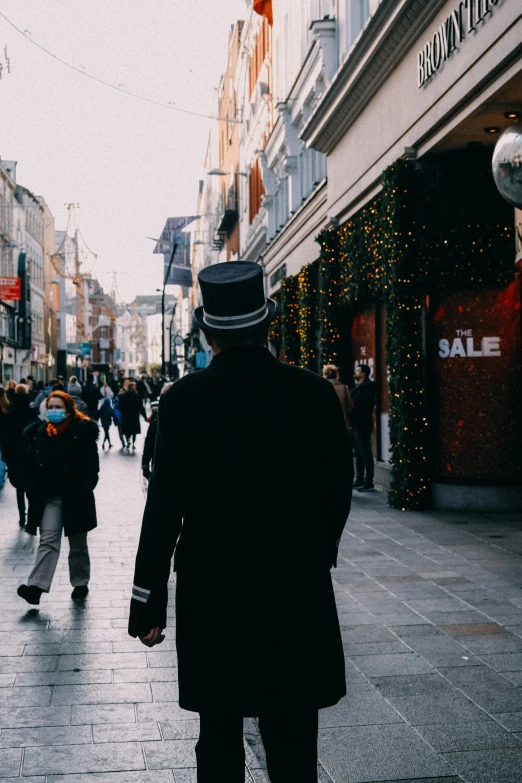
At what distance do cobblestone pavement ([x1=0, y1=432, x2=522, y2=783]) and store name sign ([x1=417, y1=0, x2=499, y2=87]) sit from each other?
5.36 m

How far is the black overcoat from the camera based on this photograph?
312 cm

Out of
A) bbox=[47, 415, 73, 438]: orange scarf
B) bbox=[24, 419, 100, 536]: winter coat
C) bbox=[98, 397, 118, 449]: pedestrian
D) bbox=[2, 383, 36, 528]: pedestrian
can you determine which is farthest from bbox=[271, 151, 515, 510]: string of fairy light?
bbox=[98, 397, 118, 449]: pedestrian

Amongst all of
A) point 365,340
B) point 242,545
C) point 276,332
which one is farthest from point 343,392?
point 276,332

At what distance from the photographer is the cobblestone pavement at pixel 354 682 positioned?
14.5ft

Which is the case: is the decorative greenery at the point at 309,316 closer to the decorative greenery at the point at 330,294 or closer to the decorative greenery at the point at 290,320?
the decorative greenery at the point at 290,320

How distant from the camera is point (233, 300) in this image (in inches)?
130

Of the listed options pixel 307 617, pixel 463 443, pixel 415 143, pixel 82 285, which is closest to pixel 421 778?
pixel 307 617

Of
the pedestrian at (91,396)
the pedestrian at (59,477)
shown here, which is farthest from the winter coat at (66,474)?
the pedestrian at (91,396)

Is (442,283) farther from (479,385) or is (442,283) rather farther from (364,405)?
(364,405)

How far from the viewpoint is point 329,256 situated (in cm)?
1812

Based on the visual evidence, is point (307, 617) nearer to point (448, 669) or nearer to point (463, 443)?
point (448, 669)

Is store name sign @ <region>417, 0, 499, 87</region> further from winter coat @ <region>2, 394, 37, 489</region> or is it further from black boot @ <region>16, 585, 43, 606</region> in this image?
black boot @ <region>16, 585, 43, 606</region>

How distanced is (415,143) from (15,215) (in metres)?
56.6

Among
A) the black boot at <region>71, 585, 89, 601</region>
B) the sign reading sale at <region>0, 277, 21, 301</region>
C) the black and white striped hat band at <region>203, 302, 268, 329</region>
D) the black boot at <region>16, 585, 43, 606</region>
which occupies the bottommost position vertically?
the black boot at <region>71, 585, 89, 601</region>
